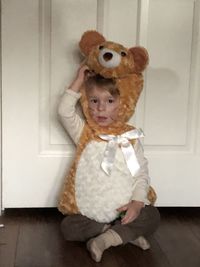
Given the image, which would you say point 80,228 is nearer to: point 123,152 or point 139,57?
point 123,152

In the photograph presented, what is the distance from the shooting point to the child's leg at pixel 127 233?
1.50m

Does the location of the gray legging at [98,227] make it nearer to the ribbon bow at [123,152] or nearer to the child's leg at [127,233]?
the child's leg at [127,233]

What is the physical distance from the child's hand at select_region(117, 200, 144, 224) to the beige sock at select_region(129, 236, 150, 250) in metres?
0.07

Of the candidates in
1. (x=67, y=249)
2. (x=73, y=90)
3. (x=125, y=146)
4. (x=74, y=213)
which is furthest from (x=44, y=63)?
(x=67, y=249)

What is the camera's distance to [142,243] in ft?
5.18

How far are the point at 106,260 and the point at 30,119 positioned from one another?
585mm

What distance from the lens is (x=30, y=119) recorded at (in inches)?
70.7

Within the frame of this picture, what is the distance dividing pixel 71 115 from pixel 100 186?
247 mm

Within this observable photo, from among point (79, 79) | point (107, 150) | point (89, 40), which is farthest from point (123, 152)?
point (89, 40)

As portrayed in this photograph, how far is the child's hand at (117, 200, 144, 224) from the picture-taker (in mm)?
1564

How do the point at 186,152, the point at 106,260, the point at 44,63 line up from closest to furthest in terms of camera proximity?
the point at 106,260
the point at 44,63
the point at 186,152

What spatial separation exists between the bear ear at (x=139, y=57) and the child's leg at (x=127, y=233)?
45 cm

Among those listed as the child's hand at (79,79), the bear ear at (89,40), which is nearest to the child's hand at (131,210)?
the child's hand at (79,79)

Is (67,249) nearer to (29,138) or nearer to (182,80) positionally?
(29,138)
